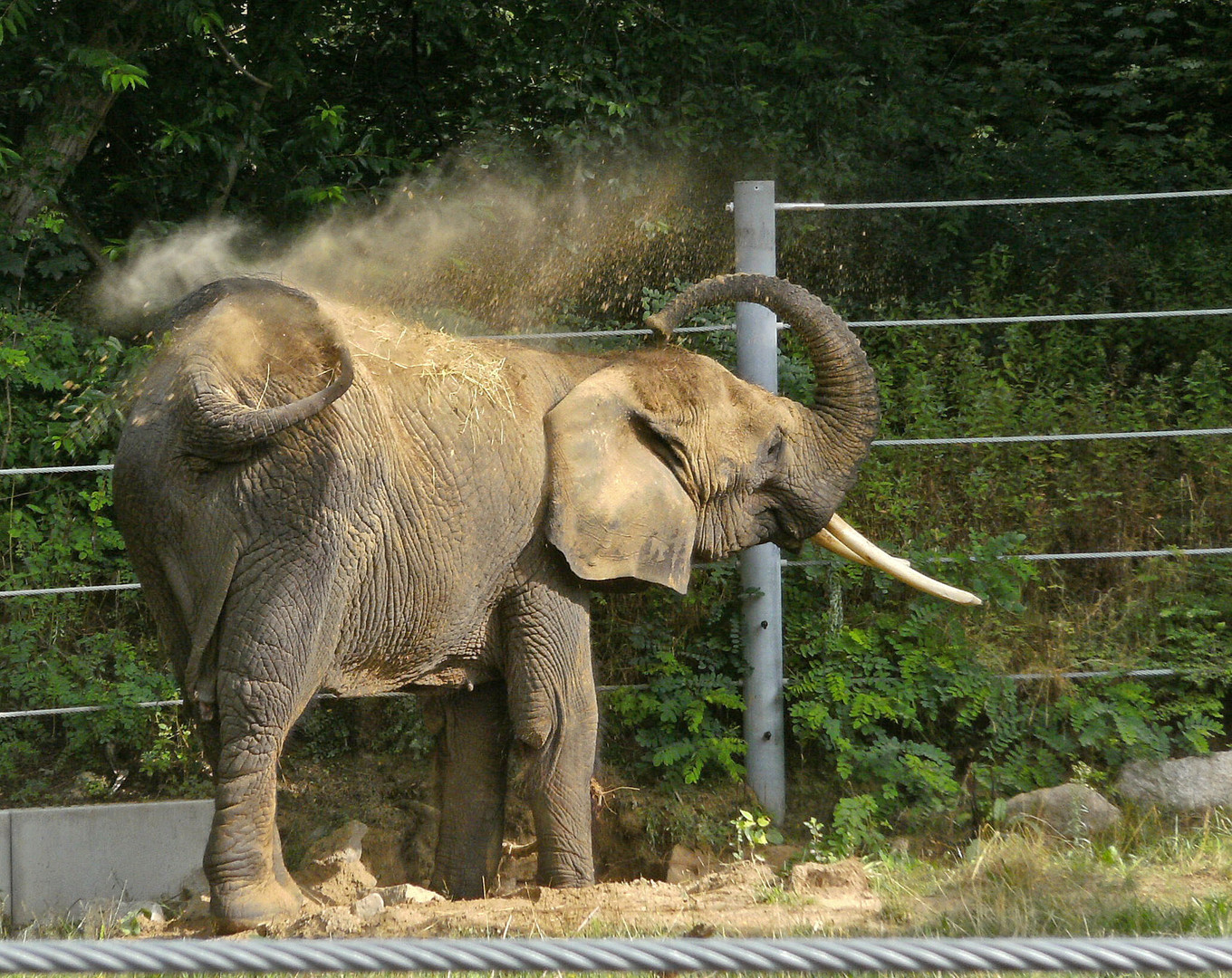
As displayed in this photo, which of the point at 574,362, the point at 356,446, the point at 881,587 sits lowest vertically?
the point at 881,587

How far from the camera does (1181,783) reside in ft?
20.3

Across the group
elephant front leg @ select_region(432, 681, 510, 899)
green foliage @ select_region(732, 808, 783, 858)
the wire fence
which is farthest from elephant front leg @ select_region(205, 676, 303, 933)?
the wire fence

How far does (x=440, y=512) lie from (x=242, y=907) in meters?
1.52

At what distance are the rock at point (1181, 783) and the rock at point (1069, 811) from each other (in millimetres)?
204

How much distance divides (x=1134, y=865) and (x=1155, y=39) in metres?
8.16

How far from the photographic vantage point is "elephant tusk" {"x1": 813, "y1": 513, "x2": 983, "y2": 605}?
6.20 m

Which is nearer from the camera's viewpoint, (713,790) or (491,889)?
(491,889)

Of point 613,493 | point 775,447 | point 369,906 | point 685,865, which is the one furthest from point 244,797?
point 775,447

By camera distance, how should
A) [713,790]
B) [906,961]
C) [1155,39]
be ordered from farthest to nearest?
1. [1155,39]
2. [713,790]
3. [906,961]

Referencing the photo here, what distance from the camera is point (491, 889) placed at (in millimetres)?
6168

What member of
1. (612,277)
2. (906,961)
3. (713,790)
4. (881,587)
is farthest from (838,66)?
(906,961)

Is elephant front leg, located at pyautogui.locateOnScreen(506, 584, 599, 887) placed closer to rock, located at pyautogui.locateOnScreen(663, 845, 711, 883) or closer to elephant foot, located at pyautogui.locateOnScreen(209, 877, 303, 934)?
rock, located at pyautogui.locateOnScreen(663, 845, 711, 883)

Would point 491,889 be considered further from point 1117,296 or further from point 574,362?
point 1117,296

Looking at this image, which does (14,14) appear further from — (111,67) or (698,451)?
(698,451)
